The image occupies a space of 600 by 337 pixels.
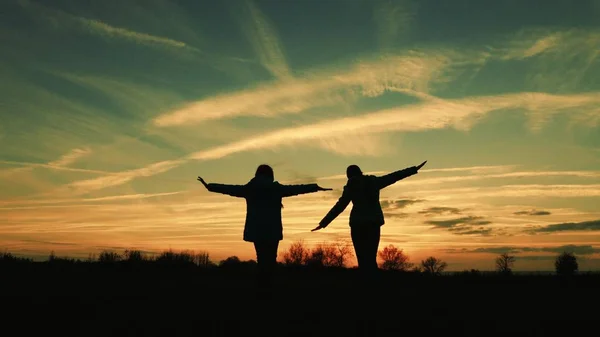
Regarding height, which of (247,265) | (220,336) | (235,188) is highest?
(235,188)

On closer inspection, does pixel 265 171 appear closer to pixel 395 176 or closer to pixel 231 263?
pixel 395 176

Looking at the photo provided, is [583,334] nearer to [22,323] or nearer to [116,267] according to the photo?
[22,323]

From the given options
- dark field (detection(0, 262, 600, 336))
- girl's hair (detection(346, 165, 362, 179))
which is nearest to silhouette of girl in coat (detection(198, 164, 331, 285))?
dark field (detection(0, 262, 600, 336))

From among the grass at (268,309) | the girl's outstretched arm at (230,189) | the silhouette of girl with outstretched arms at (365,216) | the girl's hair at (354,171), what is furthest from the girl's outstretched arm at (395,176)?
the girl's outstretched arm at (230,189)

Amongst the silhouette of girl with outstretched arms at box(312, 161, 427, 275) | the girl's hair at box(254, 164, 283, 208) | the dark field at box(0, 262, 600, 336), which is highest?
the girl's hair at box(254, 164, 283, 208)

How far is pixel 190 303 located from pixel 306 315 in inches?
98.9

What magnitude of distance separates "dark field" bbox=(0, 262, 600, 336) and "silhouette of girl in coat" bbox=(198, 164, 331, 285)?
2.75ft

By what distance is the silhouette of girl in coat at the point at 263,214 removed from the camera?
1073 cm

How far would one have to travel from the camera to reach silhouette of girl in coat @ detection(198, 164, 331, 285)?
35.2ft

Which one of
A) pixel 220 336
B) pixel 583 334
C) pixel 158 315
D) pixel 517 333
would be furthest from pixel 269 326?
pixel 583 334

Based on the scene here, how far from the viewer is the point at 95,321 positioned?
7.40 meters

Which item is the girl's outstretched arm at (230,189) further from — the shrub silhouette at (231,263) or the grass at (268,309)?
the shrub silhouette at (231,263)

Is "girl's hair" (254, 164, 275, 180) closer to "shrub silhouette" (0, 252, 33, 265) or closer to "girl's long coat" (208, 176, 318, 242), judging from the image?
"girl's long coat" (208, 176, 318, 242)

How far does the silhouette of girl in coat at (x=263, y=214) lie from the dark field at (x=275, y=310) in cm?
84
